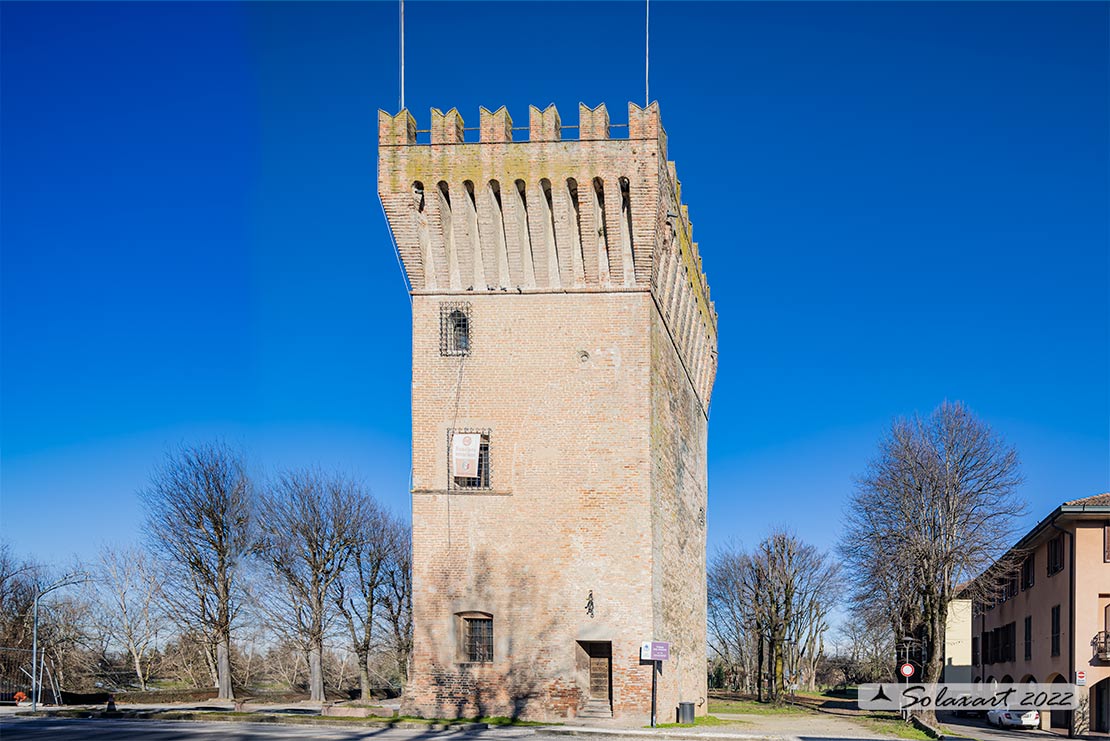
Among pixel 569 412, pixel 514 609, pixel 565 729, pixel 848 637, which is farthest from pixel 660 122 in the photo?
pixel 848 637

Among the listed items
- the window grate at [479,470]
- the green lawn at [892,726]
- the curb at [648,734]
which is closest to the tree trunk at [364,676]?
the window grate at [479,470]

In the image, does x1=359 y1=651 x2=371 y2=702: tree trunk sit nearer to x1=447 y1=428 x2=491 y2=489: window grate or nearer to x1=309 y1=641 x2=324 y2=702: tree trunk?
x1=309 y1=641 x2=324 y2=702: tree trunk

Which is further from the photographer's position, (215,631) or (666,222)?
(215,631)

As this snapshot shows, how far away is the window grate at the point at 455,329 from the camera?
33406 millimetres

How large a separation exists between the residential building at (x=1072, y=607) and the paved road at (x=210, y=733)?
2326 cm

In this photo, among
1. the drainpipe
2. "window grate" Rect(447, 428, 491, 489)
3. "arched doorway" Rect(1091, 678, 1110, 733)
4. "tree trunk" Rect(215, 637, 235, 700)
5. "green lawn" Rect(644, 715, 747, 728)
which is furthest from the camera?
"tree trunk" Rect(215, 637, 235, 700)

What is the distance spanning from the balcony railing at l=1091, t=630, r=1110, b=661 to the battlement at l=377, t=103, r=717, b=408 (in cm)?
2145

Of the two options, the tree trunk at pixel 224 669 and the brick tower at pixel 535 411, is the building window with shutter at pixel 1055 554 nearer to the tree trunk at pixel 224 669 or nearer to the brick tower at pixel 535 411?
the brick tower at pixel 535 411

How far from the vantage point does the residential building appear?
40.8m

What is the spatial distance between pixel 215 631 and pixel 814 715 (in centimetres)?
2655

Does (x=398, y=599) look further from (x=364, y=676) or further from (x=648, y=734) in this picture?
(x=648, y=734)

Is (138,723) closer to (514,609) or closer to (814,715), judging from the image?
(514,609)

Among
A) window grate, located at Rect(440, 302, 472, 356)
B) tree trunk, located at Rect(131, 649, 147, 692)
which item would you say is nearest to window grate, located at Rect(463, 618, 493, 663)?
window grate, located at Rect(440, 302, 472, 356)

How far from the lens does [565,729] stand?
2944 cm
